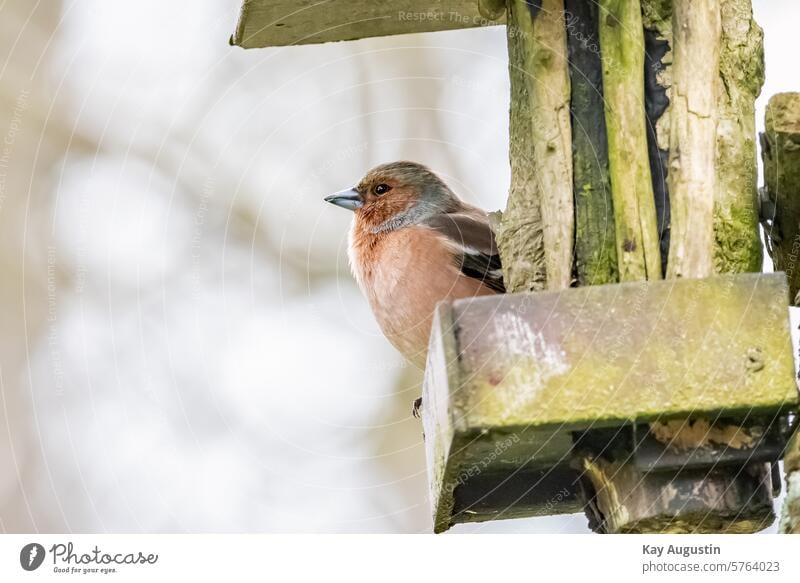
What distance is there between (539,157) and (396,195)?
212cm

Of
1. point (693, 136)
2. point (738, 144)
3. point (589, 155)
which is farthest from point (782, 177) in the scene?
point (589, 155)

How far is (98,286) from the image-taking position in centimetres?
980

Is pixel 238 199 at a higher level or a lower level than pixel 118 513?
higher

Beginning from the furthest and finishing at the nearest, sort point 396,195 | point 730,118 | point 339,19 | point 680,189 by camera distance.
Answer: point 396,195 < point 339,19 < point 730,118 < point 680,189

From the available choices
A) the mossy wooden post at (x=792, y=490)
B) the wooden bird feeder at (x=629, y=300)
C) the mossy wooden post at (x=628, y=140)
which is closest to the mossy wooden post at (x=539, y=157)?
the wooden bird feeder at (x=629, y=300)

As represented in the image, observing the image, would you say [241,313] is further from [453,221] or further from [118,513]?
[453,221]

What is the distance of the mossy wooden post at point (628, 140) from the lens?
14.6 feet

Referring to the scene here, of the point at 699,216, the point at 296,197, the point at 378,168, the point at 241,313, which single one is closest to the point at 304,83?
the point at 296,197

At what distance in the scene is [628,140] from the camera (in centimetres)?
459

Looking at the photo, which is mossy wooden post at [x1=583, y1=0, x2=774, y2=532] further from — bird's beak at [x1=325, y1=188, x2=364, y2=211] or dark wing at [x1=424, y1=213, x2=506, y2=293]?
bird's beak at [x1=325, y1=188, x2=364, y2=211]

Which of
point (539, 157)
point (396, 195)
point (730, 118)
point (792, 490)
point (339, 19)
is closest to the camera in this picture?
point (792, 490)

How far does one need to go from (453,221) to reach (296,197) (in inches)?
137

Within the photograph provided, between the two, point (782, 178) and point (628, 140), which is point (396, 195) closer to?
point (628, 140)

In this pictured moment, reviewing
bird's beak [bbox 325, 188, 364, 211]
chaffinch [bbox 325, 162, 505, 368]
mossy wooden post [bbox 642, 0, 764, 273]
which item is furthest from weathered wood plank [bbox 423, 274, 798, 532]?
bird's beak [bbox 325, 188, 364, 211]
